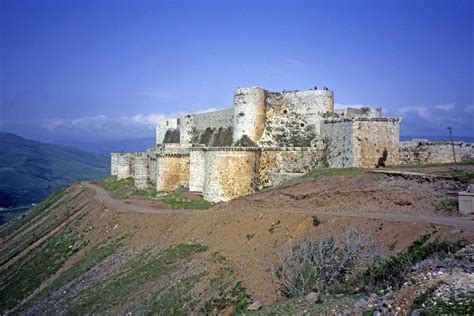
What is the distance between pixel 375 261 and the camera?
17.7 m

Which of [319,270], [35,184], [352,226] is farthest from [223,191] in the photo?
[35,184]

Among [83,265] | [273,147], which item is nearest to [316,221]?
[273,147]

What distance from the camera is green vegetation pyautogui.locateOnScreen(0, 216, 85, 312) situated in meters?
34.1

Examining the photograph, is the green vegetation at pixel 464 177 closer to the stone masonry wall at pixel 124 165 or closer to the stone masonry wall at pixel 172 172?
the stone masonry wall at pixel 172 172

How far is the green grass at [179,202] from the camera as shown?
1445 inches

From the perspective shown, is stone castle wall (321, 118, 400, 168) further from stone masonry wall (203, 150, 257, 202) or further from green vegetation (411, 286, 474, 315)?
green vegetation (411, 286, 474, 315)

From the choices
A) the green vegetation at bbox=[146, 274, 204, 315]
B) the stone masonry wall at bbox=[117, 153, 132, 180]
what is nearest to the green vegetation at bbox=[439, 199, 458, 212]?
the green vegetation at bbox=[146, 274, 204, 315]

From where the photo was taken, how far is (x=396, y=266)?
16.1 metres

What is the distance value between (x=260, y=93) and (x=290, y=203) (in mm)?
15858

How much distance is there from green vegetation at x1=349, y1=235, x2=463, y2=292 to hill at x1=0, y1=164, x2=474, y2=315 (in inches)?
2.1

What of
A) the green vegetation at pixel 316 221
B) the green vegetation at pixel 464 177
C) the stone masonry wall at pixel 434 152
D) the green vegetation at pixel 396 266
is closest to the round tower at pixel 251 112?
the stone masonry wall at pixel 434 152

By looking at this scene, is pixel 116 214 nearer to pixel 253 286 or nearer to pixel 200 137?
pixel 200 137

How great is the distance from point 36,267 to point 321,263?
26943mm

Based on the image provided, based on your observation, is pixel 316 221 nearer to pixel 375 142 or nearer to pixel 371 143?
pixel 371 143
